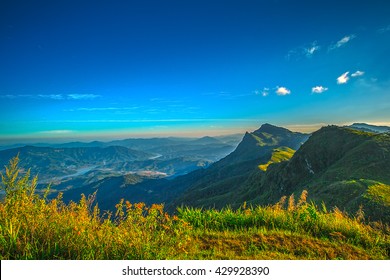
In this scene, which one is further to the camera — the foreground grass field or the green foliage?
the green foliage

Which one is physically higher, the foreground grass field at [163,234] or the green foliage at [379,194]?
the foreground grass field at [163,234]

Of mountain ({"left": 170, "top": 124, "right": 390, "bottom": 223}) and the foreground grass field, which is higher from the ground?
the foreground grass field

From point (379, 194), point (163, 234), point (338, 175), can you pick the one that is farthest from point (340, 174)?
point (163, 234)

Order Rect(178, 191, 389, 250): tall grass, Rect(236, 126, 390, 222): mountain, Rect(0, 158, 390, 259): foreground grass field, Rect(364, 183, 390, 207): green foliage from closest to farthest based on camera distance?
Rect(0, 158, 390, 259): foreground grass field → Rect(178, 191, 389, 250): tall grass → Rect(364, 183, 390, 207): green foliage → Rect(236, 126, 390, 222): mountain

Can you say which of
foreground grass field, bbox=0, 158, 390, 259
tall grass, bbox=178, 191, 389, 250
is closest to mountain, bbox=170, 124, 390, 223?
tall grass, bbox=178, 191, 389, 250

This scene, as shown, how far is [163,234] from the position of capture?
5.89 metres

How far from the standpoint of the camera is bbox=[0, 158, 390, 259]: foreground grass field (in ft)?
16.6

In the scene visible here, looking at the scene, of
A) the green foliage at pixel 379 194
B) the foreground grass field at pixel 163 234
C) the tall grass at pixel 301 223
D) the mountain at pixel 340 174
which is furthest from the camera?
the mountain at pixel 340 174

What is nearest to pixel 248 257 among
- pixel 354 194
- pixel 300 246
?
pixel 300 246

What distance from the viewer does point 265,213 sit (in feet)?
26.4

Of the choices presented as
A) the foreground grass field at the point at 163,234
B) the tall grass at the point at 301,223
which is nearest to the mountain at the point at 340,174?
the tall grass at the point at 301,223

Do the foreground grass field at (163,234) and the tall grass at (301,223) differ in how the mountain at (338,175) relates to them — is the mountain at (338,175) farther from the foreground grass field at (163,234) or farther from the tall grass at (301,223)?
the foreground grass field at (163,234)

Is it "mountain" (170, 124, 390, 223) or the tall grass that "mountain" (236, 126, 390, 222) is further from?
the tall grass

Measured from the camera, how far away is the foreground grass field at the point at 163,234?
5070mm
